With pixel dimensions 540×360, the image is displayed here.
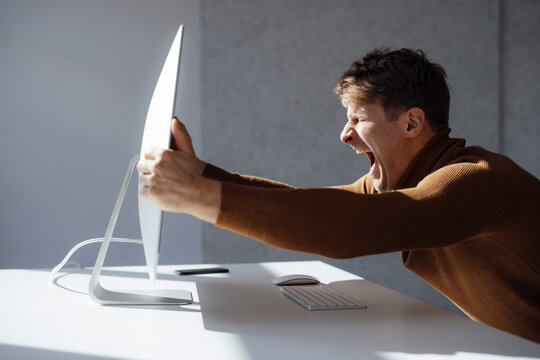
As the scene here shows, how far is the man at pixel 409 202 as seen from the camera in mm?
839

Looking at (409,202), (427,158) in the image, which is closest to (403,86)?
(427,158)

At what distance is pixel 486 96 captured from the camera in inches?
158

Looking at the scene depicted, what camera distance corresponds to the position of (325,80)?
148 inches

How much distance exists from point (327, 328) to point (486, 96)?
3.60 m

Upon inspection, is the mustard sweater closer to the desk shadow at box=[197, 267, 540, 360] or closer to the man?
the man

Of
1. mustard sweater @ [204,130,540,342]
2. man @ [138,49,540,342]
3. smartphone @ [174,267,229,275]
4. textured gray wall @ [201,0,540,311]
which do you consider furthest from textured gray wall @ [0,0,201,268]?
mustard sweater @ [204,130,540,342]

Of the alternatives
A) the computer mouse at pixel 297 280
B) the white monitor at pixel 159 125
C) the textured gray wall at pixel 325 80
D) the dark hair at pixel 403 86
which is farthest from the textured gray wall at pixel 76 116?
the white monitor at pixel 159 125

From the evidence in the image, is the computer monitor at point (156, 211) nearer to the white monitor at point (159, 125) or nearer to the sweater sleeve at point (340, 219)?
the white monitor at point (159, 125)

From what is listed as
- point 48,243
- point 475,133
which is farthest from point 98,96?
point 475,133

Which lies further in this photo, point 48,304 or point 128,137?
point 128,137

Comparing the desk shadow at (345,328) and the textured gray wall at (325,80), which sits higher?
the textured gray wall at (325,80)

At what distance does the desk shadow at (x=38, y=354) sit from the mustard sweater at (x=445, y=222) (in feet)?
0.98

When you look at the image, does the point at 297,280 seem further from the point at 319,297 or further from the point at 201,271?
the point at 201,271

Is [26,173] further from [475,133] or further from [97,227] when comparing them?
[475,133]
